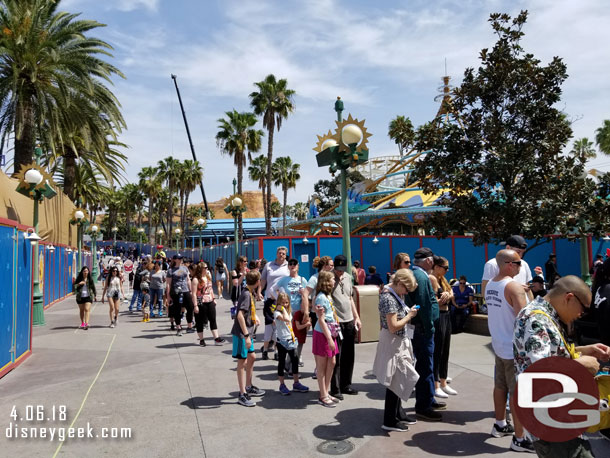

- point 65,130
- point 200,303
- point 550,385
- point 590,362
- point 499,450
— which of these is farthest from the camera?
point 65,130

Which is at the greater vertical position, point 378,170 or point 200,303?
point 378,170

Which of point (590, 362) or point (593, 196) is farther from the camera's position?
point (593, 196)

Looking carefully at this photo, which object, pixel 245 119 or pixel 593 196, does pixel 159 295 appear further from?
pixel 245 119

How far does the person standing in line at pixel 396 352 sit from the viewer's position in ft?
15.3

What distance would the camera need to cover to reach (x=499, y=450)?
13.9ft

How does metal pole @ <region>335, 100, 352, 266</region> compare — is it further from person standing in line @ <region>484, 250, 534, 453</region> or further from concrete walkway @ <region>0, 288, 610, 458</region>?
person standing in line @ <region>484, 250, 534, 453</region>

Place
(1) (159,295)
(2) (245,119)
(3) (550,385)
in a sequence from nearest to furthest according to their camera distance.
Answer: (3) (550,385) → (1) (159,295) → (2) (245,119)

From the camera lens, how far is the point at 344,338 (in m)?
6.24

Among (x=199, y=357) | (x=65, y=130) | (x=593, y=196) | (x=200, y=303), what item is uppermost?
(x=65, y=130)

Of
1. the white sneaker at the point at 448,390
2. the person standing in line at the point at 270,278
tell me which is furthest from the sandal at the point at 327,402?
the person standing in line at the point at 270,278

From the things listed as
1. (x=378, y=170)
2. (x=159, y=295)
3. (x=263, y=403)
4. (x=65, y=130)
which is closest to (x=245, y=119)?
(x=378, y=170)

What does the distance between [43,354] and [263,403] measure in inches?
218

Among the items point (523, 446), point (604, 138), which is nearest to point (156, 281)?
point (523, 446)
